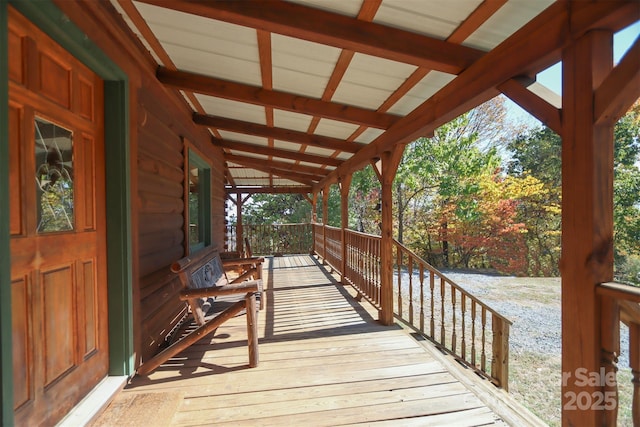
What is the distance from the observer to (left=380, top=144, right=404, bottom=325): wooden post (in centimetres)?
305

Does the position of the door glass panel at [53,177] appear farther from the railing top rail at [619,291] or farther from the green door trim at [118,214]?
the railing top rail at [619,291]

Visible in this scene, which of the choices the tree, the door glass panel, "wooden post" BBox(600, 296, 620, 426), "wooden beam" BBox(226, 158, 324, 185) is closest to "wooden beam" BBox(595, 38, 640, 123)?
"wooden post" BBox(600, 296, 620, 426)

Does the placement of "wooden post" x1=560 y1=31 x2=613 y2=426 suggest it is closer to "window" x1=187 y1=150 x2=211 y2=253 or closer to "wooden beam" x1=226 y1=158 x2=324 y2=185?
"window" x1=187 y1=150 x2=211 y2=253

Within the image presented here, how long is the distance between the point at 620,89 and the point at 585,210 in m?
0.45

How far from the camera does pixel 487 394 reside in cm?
183

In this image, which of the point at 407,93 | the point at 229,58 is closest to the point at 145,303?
the point at 229,58

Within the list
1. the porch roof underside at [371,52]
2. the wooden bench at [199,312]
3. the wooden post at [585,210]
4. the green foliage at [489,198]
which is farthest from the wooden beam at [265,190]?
the wooden post at [585,210]

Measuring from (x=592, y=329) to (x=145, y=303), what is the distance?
2625mm

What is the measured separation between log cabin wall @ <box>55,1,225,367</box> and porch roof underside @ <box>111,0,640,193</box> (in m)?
0.17

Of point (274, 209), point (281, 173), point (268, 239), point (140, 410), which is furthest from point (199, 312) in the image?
point (274, 209)

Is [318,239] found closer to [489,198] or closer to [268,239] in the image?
[268,239]

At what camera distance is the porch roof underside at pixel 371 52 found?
1356 millimetres

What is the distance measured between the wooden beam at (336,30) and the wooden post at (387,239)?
1.35 m

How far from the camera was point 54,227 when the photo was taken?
4.69ft
